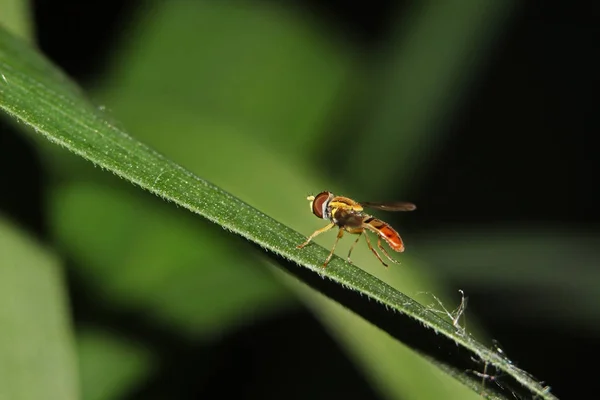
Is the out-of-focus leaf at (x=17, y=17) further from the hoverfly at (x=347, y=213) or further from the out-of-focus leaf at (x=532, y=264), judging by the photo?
the out-of-focus leaf at (x=532, y=264)

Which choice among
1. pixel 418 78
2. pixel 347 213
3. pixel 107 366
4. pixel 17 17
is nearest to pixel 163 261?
pixel 107 366

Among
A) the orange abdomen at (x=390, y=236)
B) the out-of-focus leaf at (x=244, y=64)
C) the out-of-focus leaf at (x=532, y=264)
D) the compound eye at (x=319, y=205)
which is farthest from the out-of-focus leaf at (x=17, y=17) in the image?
the out-of-focus leaf at (x=532, y=264)

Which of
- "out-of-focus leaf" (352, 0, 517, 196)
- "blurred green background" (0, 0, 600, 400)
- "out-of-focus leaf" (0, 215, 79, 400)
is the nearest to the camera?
"out-of-focus leaf" (0, 215, 79, 400)

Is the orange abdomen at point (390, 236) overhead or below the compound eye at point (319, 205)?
overhead

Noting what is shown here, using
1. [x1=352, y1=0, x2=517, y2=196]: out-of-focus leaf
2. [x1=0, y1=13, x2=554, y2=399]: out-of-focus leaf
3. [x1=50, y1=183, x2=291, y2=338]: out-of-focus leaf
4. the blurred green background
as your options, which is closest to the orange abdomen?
the blurred green background

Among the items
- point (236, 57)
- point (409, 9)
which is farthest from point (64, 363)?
point (409, 9)

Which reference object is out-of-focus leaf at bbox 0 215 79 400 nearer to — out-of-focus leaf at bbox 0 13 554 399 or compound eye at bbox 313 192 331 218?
out-of-focus leaf at bbox 0 13 554 399

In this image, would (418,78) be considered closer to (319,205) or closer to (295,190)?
(295,190)
